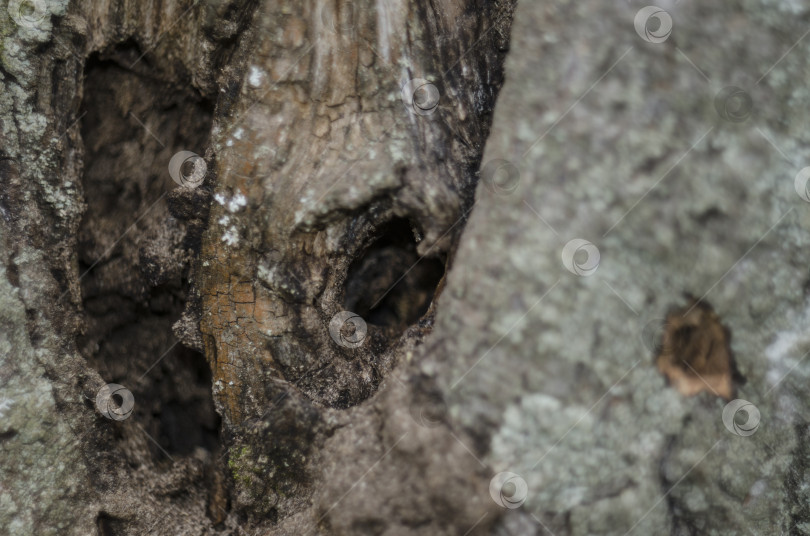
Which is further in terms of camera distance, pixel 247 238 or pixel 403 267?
pixel 403 267

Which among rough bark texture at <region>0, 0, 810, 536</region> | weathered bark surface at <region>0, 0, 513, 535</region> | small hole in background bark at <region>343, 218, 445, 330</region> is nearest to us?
rough bark texture at <region>0, 0, 810, 536</region>

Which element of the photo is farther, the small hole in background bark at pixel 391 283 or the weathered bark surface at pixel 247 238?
the small hole in background bark at pixel 391 283

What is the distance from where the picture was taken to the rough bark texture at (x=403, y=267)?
1645 mm

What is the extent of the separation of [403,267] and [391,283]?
7 cm

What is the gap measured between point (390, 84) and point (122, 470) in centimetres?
144

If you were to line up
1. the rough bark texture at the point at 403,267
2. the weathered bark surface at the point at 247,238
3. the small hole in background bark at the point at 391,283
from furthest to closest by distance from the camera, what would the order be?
the small hole in background bark at the point at 391,283 < the weathered bark surface at the point at 247,238 < the rough bark texture at the point at 403,267

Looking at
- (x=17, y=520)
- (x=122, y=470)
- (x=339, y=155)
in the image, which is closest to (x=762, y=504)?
(x=339, y=155)

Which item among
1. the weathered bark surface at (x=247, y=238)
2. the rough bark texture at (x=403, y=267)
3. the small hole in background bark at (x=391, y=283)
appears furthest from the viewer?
the small hole in background bark at (x=391, y=283)

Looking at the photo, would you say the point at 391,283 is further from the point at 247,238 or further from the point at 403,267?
the point at 247,238

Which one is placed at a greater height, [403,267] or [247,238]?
[403,267]

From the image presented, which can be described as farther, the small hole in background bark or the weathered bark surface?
the small hole in background bark

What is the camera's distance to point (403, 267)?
6.92ft

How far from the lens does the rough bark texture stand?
1.64 metres

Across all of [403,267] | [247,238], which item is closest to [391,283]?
[403,267]
